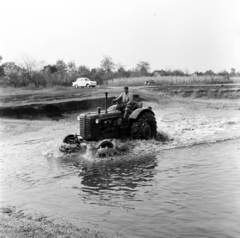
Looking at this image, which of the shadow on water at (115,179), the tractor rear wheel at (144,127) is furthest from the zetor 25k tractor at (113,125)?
the shadow on water at (115,179)

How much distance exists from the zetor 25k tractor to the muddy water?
381 millimetres

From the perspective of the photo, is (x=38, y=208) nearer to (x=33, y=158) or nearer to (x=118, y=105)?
(x=33, y=158)

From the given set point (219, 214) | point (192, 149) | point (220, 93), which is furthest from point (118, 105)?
point (220, 93)

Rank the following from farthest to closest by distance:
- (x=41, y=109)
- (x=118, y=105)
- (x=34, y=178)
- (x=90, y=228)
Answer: (x=41, y=109), (x=118, y=105), (x=34, y=178), (x=90, y=228)

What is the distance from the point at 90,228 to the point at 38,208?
4.29ft

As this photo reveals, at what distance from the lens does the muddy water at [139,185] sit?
5.41 meters

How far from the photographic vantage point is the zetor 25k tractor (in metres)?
10.4

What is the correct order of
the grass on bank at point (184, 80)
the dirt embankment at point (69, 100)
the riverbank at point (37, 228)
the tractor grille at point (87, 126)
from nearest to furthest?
1. the riverbank at point (37, 228)
2. the tractor grille at point (87, 126)
3. the dirt embankment at point (69, 100)
4. the grass on bank at point (184, 80)

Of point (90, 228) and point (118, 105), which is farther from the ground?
point (118, 105)

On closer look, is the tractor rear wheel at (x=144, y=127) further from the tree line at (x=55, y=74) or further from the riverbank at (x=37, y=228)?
the tree line at (x=55, y=74)

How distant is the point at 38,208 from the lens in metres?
6.18

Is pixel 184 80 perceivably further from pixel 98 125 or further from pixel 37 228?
pixel 37 228

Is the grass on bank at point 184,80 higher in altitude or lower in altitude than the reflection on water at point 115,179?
higher

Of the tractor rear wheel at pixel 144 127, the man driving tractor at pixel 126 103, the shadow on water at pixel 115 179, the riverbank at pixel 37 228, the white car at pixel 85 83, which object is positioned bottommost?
the shadow on water at pixel 115 179
